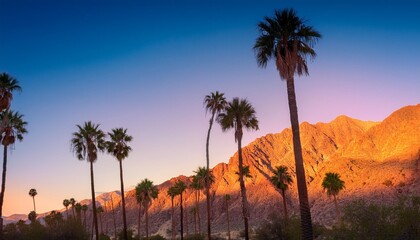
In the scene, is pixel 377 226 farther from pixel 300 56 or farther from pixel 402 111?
pixel 402 111

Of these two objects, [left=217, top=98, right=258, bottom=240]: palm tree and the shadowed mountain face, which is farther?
the shadowed mountain face

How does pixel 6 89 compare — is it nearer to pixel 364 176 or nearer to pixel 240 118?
pixel 240 118

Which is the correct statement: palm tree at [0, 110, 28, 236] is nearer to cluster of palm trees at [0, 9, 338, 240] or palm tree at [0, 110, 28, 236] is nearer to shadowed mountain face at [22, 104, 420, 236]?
cluster of palm trees at [0, 9, 338, 240]

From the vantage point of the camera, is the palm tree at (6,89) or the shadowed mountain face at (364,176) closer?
the palm tree at (6,89)

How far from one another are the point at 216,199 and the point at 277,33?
17067cm

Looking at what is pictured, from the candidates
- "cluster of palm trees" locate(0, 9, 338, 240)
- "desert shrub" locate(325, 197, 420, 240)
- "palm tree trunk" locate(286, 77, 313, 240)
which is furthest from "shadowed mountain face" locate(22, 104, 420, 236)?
"palm tree trunk" locate(286, 77, 313, 240)

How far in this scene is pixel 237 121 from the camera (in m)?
42.9

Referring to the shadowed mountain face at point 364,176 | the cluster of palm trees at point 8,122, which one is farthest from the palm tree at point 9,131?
the shadowed mountain face at point 364,176

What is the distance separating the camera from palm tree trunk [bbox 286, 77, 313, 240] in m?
19.4

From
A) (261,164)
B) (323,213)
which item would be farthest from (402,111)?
(261,164)

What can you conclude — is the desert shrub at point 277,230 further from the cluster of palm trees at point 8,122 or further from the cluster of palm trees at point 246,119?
the cluster of palm trees at point 8,122

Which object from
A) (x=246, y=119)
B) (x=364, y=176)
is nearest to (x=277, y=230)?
(x=246, y=119)

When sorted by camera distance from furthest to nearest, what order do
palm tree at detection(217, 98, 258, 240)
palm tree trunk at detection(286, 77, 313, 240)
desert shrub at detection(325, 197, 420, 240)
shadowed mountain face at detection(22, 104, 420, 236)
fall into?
1. shadowed mountain face at detection(22, 104, 420, 236)
2. palm tree at detection(217, 98, 258, 240)
3. desert shrub at detection(325, 197, 420, 240)
4. palm tree trunk at detection(286, 77, 313, 240)

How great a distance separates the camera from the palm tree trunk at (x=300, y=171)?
1939cm
